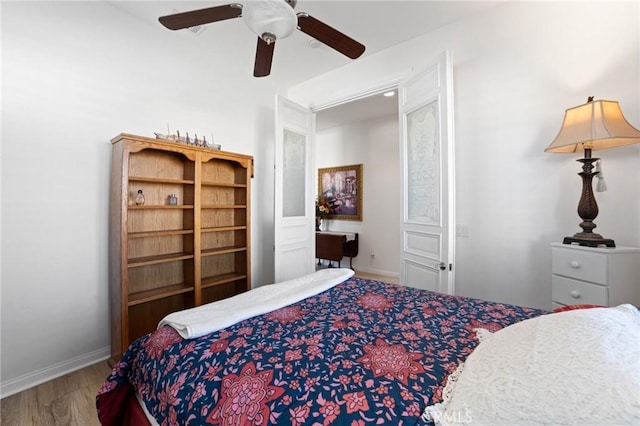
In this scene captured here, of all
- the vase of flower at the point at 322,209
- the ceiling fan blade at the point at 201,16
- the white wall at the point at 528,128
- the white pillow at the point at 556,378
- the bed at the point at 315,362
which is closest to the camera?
the white pillow at the point at 556,378

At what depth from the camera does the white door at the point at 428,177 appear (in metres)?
2.23

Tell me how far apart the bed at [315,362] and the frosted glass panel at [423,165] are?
1034 millimetres

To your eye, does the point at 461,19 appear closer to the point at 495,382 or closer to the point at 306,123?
the point at 306,123

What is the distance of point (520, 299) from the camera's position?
2256 mm

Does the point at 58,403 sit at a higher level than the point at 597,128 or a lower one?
lower

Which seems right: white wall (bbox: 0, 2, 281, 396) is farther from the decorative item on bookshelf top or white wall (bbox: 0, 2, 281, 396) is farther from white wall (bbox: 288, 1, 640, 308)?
white wall (bbox: 288, 1, 640, 308)

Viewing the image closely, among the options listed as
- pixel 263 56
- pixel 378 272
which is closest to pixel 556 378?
pixel 263 56

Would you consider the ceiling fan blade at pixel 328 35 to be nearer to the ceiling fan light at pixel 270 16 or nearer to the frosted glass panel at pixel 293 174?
the ceiling fan light at pixel 270 16

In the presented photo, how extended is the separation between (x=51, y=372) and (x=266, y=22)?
281 centimetres

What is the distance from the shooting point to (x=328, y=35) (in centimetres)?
171

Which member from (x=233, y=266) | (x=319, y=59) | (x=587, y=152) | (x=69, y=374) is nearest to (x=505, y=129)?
(x=587, y=152)

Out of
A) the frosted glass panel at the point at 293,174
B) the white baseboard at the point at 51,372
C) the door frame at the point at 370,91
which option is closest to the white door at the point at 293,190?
the frosted glass panel at the point at 293,174

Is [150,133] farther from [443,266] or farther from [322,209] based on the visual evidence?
[322,209]

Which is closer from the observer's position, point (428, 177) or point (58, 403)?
point (58, 403)
